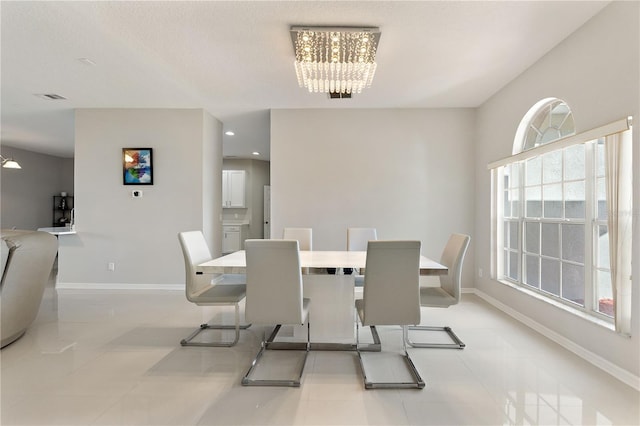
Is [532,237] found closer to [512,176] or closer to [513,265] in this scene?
[513,265]

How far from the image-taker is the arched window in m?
2.92

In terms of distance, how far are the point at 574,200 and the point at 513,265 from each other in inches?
48.7

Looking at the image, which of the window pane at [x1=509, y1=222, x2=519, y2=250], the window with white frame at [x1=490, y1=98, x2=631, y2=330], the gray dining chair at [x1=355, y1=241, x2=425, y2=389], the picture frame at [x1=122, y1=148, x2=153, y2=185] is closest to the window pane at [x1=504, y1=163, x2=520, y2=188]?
the window with white frame at [x1=490, y1=98, x2=631, y2=330]

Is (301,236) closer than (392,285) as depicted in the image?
No

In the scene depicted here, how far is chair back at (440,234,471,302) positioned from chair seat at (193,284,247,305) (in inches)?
69.0

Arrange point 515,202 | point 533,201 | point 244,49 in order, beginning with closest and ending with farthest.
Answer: point 244,49, point 533,201, point 515,202

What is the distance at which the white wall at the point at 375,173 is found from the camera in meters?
4.52

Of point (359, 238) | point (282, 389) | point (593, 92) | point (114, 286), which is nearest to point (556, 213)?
point (593, 92)

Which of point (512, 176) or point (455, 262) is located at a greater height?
point (512, 176)

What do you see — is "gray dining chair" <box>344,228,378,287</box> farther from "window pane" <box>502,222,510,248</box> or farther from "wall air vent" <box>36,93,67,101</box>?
"wall air vent" <box>36,93,67,101</box>

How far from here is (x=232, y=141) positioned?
665cm

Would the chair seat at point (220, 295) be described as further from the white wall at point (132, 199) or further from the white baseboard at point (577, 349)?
the white baseboard at point (577, 349)

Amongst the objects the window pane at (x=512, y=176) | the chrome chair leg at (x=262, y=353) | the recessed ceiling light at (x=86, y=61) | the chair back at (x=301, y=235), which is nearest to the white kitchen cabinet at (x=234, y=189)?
the chair back at (x=301, y=235)

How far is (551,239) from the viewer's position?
121 inches
